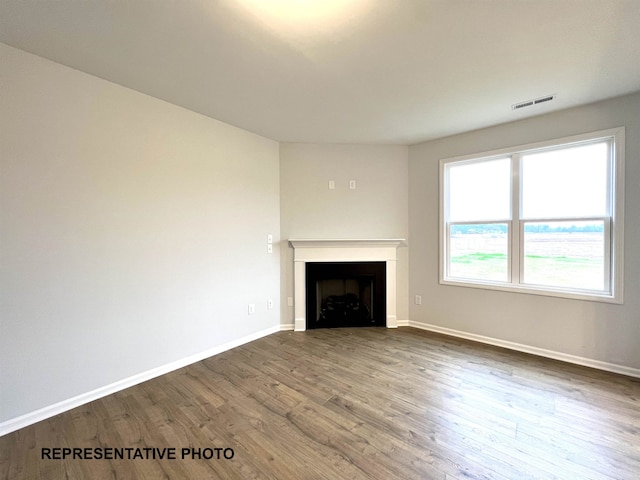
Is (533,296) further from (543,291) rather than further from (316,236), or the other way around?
(316,236)

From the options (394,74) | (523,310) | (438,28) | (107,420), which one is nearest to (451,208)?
(523,310)

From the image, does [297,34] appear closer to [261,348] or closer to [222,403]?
[222,403]

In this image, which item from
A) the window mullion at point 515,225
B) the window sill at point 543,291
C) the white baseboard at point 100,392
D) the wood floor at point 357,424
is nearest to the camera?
the wood floor at point 357,424

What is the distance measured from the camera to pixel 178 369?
8.96 ft

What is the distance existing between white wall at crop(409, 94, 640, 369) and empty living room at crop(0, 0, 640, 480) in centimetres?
2

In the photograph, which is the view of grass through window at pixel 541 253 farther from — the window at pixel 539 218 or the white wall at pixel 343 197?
the white wall at pixel 343 197

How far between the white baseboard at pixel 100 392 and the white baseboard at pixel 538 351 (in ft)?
8.59

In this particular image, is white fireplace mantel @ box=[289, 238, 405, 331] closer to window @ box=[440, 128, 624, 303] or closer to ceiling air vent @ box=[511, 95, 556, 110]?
window @ box=[440, 128, 624, 303]

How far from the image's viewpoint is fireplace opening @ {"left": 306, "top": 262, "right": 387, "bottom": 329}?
391cm

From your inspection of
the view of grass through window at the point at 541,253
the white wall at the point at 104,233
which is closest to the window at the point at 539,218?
the view of grass through window at the point at 541,253

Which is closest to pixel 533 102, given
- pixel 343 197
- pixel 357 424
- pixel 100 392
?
pixel 343 197

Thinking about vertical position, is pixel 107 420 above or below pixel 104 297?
below

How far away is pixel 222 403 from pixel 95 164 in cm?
216

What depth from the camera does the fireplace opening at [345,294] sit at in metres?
3.91
